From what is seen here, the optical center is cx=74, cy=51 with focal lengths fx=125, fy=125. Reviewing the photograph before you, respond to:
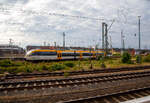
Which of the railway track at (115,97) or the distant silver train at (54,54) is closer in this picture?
the railway track at (115,97)

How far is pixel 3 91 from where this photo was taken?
7.93 m

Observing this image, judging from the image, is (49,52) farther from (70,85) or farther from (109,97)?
(109,97)

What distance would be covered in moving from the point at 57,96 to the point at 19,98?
205cm

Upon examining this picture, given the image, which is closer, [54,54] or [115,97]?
[115,97]

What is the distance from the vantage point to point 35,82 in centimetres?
988

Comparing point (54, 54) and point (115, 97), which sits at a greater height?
point (54, 54)

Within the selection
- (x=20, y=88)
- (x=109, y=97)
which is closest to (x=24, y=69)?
(x=20, y=88)

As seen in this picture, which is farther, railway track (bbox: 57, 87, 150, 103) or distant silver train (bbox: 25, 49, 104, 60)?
distant silver train (bbox: 25, 49, 104, 60)

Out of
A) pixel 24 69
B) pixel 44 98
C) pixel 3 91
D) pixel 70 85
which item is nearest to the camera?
pixel 44 98

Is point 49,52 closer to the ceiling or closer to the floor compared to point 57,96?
closer to the ceiling

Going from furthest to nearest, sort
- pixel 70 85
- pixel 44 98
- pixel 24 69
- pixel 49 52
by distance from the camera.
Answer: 1. pixel 49 52
2. pixel 24 69
3. pixel 70 85
4. pixel 44 98

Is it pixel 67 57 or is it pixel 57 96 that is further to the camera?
pixel 67 57

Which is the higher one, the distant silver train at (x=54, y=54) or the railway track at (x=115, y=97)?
the distant silver train at (x=54, y=54)

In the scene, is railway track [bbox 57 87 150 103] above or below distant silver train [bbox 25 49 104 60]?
below
